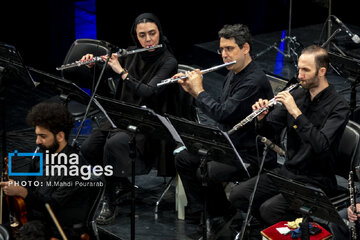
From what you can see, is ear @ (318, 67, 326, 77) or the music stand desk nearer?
the music stand desk

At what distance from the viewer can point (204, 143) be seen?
3986 mm

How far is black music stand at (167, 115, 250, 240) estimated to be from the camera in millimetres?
3900

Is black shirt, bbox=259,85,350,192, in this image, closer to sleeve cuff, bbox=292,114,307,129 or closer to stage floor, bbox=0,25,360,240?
sleeve cuff, bbox=292,114,307,129

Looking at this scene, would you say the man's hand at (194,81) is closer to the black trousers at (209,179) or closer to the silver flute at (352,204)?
the black trousers at (209,179)

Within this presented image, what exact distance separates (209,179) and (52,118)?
128 cm

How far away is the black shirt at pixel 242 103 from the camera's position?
4.50 m

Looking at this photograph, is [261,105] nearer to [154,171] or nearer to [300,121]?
[300,121]

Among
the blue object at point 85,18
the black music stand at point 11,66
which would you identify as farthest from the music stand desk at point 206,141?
the blue object at point 85,18

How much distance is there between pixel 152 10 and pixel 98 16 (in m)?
0.67

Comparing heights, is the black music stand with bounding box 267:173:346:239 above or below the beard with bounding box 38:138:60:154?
below

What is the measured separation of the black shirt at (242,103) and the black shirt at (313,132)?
17 centimetres

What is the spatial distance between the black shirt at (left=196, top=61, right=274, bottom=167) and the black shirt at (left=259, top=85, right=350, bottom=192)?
6.9 inches

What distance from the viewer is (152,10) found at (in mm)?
8141

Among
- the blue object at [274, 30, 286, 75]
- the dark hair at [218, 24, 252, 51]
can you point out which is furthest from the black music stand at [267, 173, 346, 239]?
the blue object at [274, 30, 286, 75]
